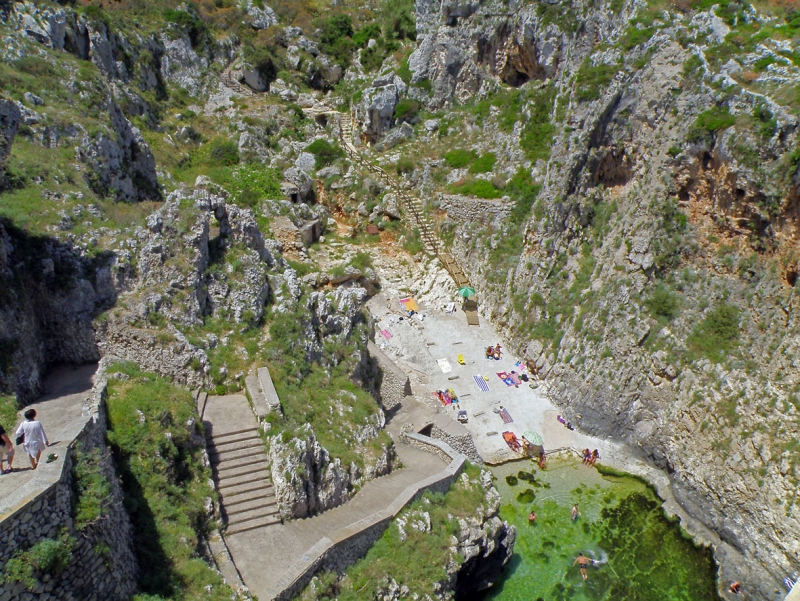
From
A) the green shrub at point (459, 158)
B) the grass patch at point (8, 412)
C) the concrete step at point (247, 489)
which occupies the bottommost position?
the concrete step at point (247, 489)

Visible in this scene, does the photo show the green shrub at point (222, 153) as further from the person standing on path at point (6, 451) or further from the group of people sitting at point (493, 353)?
the person standing on path at point (6, 451)

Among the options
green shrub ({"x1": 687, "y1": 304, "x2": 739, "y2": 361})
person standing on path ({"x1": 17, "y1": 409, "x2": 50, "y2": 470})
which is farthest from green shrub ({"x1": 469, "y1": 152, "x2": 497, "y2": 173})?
person standing on path ({"x1": 17, "y1": 409, "x2": 50, "y2": 470})

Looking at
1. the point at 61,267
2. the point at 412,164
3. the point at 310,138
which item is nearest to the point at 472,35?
the point at 412,164

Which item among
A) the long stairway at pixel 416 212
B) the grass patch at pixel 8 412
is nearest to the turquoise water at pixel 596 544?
the long stairway at pixel 416 212

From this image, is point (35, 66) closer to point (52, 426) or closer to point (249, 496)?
point (52, 426)

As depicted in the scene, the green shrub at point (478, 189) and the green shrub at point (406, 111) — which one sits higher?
the green shrub at point (406, 111)

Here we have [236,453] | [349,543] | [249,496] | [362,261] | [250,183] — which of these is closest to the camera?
[349,543]

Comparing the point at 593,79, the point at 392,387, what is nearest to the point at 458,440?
the point at 392,387
